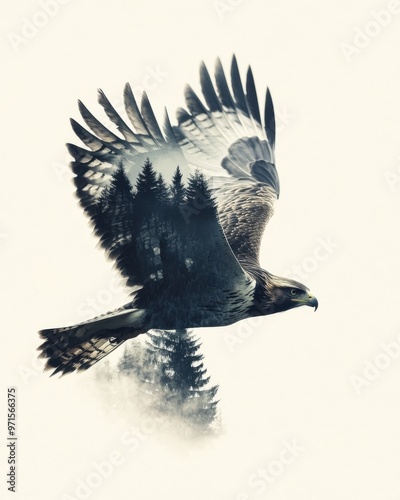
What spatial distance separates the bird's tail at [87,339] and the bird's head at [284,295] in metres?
1.23

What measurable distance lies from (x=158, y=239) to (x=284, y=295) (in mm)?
1744

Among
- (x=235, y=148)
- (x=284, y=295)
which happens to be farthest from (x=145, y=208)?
(x=235, y=148)

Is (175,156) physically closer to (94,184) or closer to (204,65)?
(94,184)

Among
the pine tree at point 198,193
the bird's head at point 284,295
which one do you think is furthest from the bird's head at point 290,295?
the pine tree at point 198,193

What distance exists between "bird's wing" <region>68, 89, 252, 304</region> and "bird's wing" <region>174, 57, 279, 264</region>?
1.84 m

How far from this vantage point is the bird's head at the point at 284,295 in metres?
10.1

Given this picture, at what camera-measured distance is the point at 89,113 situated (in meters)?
8.95

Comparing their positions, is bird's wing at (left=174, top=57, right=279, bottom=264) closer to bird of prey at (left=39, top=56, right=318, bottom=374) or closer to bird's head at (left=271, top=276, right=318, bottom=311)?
bird of prey at (left=39, top=56, right=318, bottom=374)

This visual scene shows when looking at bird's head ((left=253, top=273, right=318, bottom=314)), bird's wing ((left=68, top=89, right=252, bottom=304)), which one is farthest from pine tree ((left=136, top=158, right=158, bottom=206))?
bird's head ((left=253, top=273, right=318, bottom=314))

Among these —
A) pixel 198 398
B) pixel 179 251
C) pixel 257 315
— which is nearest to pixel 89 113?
pixel 179 251

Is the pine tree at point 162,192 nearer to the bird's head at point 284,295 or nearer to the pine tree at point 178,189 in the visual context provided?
the pine tree at point 178,189

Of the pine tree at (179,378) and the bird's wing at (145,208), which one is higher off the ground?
the bird's wing at (145,208)

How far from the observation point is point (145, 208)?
28.9 feet

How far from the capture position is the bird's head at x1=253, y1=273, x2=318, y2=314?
33.2 ft
